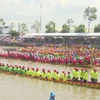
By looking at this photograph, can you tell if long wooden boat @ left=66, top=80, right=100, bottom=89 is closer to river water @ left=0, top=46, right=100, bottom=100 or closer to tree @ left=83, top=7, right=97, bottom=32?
river water @ left=0, top=46, right=100, bottom=100

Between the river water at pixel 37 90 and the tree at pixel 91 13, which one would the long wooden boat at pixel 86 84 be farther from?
the tree at pixel 91 13

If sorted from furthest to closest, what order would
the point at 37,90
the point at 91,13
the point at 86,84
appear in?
the point at 91,13
the point at 37,90
the point at 86,84

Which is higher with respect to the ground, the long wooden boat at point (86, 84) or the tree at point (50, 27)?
the tree at point (50, 27)

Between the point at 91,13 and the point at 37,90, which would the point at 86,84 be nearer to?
the point at 37,90

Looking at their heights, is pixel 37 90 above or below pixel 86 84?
below

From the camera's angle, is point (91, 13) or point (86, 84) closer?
point (86, 84)

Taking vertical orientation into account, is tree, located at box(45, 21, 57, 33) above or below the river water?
above

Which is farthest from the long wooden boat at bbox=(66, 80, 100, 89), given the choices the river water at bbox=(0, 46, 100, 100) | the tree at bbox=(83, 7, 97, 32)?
the tree at bbox=(83, 7, 97, 32)

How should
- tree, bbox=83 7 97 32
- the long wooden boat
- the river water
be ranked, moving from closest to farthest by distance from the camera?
the river water < the long wooden boat < tree, bbox=83 7 97 32

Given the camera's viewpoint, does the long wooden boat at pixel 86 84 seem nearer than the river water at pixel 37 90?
No

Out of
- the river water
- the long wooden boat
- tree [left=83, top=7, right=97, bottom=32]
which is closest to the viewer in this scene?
the river water

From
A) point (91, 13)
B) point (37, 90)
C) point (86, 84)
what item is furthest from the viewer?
point (91, 13)

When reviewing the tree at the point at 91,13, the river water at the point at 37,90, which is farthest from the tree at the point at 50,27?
the river water at the point at 37,90

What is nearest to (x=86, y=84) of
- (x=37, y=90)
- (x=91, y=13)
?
(x=37, y=90)
